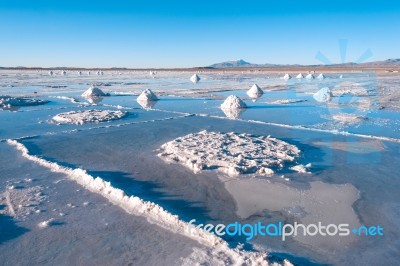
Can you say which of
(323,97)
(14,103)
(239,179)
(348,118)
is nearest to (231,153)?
(239,179)

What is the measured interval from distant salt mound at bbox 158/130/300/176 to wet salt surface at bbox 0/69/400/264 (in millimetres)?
296

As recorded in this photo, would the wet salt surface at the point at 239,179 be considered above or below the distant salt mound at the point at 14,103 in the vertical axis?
below

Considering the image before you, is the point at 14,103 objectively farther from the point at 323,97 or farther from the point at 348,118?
the point at 323,97

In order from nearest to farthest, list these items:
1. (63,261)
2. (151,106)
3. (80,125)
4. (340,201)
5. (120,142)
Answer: (63,261)
(340,201)
(120,142)
(80,125)
(151,106)

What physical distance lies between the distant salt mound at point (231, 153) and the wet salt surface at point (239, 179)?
0.97 feet

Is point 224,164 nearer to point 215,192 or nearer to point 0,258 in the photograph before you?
point 215,192

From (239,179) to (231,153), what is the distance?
123 cm

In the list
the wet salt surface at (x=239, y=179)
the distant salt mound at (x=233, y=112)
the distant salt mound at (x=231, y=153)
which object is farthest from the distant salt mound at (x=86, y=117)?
the distant salt mound at (x=231, y=153)

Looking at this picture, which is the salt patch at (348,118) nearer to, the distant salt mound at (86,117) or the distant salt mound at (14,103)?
the distant salt mound at (86,117)

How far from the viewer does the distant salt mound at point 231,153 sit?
5.89 m

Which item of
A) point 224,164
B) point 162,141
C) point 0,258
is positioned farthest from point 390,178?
point 0,258

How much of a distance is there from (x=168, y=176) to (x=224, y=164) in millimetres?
1056

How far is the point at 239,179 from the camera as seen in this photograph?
17.8ft

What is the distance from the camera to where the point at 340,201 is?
4664mm
